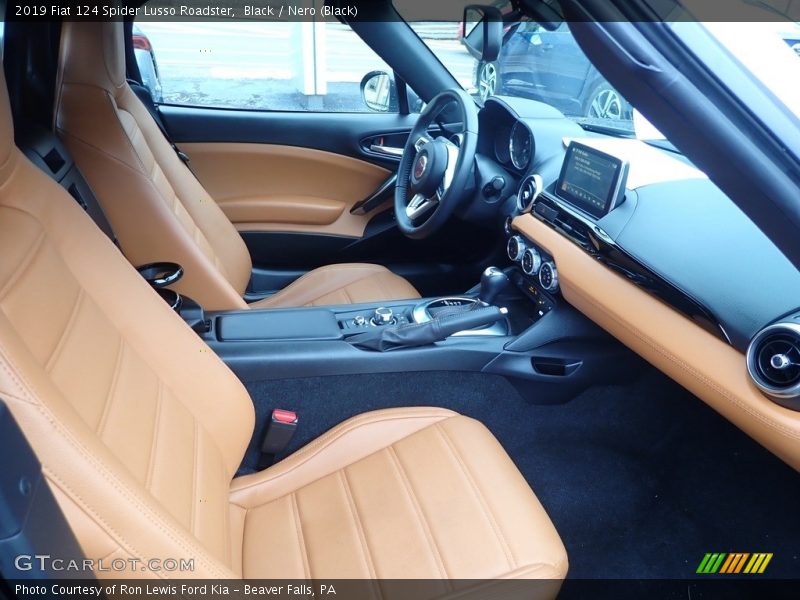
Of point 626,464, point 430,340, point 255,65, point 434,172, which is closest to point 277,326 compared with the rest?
point 430,340

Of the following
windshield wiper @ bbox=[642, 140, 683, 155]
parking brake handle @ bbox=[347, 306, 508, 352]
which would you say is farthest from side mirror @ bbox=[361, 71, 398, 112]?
parking brake handle @ bbox=[347, 306, 508, 352]

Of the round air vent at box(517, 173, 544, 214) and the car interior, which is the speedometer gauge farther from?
the round air vent at box(517, 173, 544, 214)

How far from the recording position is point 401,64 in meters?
2.03

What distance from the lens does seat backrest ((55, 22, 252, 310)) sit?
4.60 feet

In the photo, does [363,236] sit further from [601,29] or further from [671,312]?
[601,29]

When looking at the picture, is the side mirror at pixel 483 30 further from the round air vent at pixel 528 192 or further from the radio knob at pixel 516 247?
the radio knob at pixel 516 247

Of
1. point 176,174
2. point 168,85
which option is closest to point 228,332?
point 176,174

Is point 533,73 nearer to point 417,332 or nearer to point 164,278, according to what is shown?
point 417,332

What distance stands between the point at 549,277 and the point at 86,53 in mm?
1159

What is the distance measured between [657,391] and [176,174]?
1387 mm

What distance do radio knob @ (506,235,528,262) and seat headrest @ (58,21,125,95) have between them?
103 cm

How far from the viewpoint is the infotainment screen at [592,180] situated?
1.31 metres

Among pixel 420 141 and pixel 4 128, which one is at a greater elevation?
pixel 4 128

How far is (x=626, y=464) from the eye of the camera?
1582 mm
